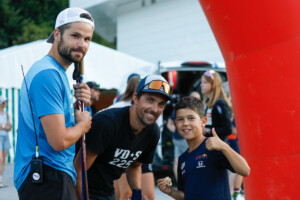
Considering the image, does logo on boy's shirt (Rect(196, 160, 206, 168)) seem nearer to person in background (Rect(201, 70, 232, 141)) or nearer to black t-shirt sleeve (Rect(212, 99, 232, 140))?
person in background (Rect(201, 70, 232, 141))

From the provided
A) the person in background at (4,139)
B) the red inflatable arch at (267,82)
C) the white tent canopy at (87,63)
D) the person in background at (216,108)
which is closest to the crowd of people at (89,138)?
the red inflatable arch at (267,82)

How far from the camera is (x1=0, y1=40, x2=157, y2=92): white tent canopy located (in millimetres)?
9617

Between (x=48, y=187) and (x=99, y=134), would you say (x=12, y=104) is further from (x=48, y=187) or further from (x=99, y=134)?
(x=48, y=187)

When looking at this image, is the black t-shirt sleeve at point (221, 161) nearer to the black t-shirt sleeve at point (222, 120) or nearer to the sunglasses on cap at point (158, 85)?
the sunglasses on cap at point (158, 85)

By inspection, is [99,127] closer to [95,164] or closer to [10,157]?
[95,164]

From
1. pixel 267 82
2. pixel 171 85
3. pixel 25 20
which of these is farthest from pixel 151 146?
pixel 25 20

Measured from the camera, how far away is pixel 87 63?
10.2m

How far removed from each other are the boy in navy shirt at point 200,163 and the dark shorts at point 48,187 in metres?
1.10

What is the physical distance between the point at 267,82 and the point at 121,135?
5.13 feet

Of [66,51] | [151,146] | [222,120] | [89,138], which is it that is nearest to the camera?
[66,51]

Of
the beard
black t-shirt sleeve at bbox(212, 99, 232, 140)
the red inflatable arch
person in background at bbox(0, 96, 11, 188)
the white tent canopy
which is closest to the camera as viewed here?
the beard

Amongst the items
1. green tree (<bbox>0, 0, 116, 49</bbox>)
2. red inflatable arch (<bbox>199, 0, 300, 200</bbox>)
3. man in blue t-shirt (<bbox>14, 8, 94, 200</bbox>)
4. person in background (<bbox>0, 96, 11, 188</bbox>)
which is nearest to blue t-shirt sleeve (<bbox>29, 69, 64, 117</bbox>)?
man in blue t-shirt (<bbox>14, 8, 94, 200</bbox>)

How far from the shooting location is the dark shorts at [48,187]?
2.08m

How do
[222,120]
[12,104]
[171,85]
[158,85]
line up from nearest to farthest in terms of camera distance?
[158,85]
[222,120]
[171,85]
[12,104]
